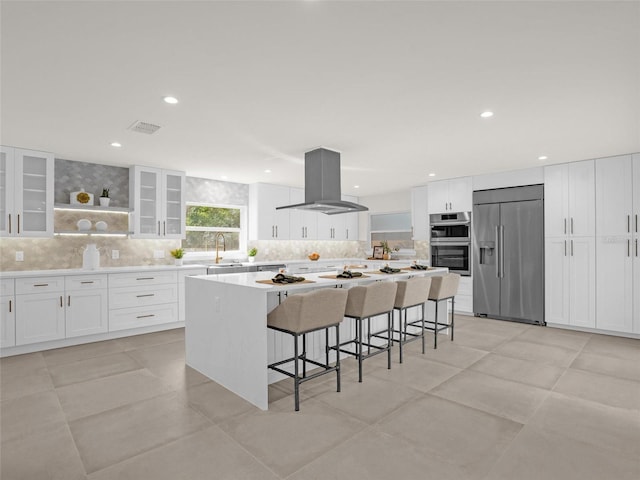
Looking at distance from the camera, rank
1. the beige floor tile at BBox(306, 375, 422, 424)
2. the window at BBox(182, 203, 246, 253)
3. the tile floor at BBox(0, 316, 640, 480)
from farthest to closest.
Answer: the window at BBox(182, 203, 246, 253) < the beige floor tile at BBox(306, 375, 422, 424) < the tile floor at BBox(0, 316, 640, 480)

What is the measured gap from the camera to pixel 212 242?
6.65 m

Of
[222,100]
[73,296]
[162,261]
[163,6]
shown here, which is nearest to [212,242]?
[162,261]

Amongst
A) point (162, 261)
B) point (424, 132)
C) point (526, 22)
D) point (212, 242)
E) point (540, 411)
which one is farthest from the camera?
point (212, 242)

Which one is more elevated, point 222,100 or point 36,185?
point 222,100

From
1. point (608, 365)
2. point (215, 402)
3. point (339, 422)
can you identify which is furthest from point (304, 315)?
point (608, 365)

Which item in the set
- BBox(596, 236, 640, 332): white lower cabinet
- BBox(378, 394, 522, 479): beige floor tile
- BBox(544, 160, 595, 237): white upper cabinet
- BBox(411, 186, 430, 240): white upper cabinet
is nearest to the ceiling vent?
BBox(378, 394, 522, 479): beige floor tile

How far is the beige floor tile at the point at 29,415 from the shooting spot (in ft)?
8.07

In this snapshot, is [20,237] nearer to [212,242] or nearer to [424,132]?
[212,242]

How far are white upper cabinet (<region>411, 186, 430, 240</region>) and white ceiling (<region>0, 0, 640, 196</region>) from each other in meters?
2.74

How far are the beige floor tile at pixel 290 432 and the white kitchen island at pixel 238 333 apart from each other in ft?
0.64

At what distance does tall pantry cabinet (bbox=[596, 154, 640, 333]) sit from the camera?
15.5 ft

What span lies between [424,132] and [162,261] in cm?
453

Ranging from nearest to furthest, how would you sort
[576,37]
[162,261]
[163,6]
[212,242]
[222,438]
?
1. [163,6]
2. [576,37]
3. [222,438]
4. [162,261]
5. [212,242]

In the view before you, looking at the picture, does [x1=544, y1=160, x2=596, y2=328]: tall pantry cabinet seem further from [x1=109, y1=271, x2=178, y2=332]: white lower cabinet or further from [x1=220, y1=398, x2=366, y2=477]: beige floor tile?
[x1=109, y1=271, x2=178, y2=332]: white lower cabinet
